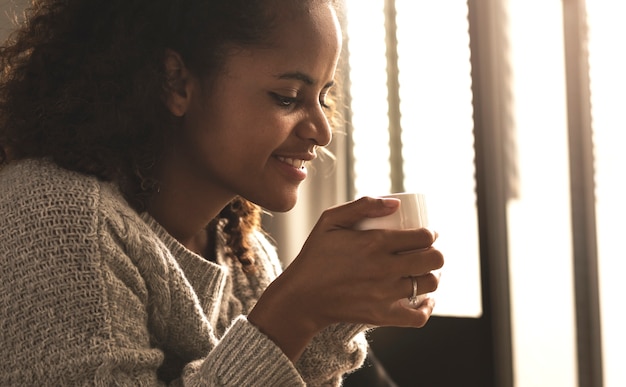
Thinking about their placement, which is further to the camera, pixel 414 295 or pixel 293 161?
pixel 293 161

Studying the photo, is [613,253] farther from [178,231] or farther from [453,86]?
[178,231]

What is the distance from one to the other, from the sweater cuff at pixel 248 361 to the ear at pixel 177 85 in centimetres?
33

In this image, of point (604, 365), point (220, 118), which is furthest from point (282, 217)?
point (220, 118)

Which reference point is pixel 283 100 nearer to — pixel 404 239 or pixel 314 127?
pixel 314 127

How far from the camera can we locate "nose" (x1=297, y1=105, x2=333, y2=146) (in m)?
1.00

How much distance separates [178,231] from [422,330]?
1.09 metres

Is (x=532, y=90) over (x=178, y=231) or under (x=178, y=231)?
over

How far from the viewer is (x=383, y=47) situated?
210cm

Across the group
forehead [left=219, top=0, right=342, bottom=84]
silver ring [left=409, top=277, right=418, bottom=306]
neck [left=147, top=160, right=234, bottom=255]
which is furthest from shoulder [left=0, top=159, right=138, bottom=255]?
silver ring [left=409, top=277, right=418, bottom=306]

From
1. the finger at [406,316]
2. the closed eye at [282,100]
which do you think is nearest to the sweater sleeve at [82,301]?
the finger at [406,316]

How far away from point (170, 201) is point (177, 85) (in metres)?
0.17

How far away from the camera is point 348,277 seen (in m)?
0.84

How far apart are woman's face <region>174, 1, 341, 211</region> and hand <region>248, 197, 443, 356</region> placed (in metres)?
0.17

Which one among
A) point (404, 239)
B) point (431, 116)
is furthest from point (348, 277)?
point (431, 116)
